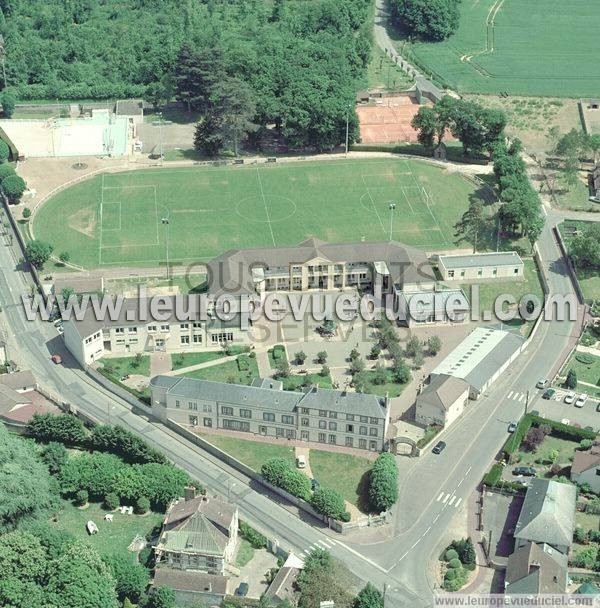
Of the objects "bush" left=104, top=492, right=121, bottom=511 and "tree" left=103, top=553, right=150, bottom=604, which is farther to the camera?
"bush" left=104, top=492, right=121, bottom=511

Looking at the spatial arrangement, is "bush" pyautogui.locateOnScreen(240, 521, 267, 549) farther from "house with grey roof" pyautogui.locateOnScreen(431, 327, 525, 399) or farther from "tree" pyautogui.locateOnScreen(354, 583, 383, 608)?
"house with grey roof" pyautogui.locateOnScreen(431, 327, 525, 399)

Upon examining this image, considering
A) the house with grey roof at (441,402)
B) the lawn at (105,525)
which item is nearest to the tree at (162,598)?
the lawn at (105,525)

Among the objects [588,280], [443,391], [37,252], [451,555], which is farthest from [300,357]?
[588,280]

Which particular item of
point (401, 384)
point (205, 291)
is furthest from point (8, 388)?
point (401, 384)

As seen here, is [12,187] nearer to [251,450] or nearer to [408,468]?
[251,450]

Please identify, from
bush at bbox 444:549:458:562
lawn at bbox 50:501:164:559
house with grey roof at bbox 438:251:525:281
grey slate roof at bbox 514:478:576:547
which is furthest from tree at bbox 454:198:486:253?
lawn at bbox 50:501:164:559

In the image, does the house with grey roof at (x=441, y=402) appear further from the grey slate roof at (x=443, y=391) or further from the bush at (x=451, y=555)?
the bush at (x=451, y=555)
